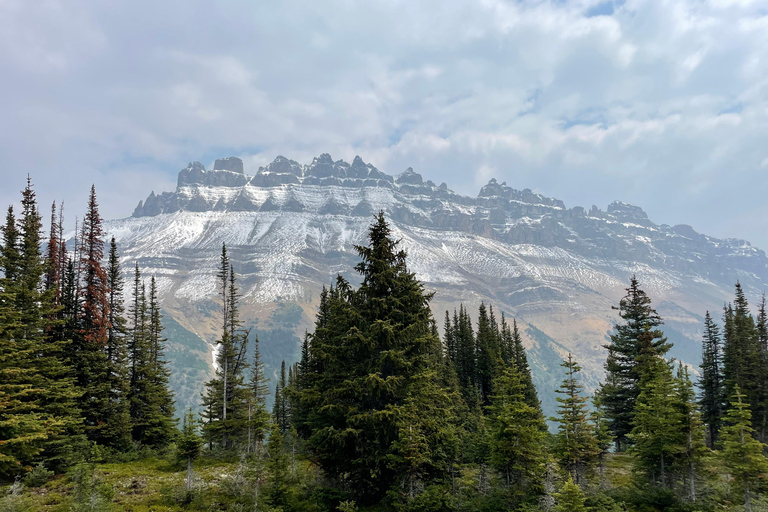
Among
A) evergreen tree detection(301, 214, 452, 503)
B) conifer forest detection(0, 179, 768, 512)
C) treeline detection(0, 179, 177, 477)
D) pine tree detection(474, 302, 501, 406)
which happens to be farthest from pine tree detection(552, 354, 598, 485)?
pine tree detection(474, 302, 501, 406)

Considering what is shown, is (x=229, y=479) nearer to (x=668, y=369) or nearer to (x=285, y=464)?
(x=285, y=464)

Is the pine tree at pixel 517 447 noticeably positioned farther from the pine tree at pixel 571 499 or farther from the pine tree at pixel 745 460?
the pine tree at pixel 745 460

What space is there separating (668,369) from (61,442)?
39648mm

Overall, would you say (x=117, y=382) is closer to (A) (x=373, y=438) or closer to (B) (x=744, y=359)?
(A) (x=373, y=438)

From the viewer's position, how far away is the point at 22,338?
27.0m

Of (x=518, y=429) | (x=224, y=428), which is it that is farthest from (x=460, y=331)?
(x=518, y=429)

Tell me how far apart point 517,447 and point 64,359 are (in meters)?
31.5

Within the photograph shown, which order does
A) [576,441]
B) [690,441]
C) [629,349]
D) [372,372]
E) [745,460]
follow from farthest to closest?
1. [629,349]
2. [372,372]
3. [576,441]
4. [690,441]
5. [745,460]

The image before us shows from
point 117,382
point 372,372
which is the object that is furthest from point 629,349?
point 117,382

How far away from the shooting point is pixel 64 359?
3091cm

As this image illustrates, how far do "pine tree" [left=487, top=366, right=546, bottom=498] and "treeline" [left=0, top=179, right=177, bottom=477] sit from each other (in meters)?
24.8

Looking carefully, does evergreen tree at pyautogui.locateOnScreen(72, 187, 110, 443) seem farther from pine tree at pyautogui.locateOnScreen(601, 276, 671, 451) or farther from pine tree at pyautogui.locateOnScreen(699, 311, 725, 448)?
pine tree at pyautogui.locateOnScreen(699, 311, 725, 448)

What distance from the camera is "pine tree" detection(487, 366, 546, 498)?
22203mm

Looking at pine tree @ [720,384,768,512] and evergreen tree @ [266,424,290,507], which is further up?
pine tree @ [720,384,768,512]
